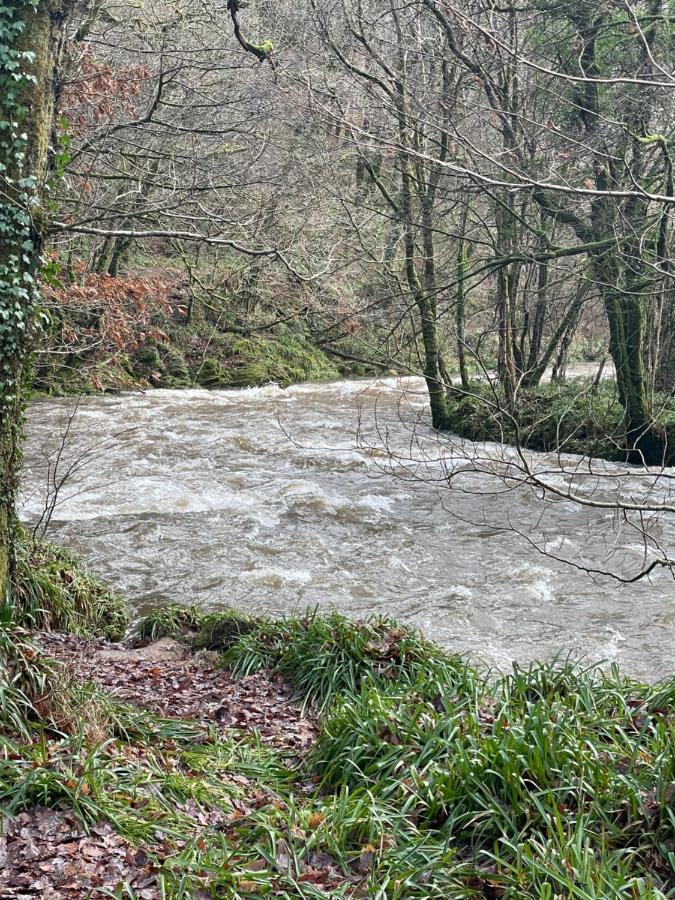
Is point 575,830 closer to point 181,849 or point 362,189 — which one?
point 181,849

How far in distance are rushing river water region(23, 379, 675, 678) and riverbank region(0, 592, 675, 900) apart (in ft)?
5.37

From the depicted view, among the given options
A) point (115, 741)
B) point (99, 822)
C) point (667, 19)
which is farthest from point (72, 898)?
point (667, 19)

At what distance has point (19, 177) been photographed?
5.03 metres

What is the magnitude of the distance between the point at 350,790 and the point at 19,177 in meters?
4.22

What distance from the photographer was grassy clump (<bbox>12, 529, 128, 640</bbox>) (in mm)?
6484

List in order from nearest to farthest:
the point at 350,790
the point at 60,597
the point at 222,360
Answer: the point at 350,790
the point at 60,597
the point at 222,360

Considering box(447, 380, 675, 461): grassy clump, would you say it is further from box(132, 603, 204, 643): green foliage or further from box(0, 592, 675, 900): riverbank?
box(0, 592, 675, 900): riverbank

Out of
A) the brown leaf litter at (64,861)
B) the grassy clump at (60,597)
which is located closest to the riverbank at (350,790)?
the brown leaf litter at (64,861)

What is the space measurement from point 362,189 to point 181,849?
15604 mm

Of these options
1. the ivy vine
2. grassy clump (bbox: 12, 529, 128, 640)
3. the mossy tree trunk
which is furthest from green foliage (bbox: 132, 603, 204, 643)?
the ivy vine

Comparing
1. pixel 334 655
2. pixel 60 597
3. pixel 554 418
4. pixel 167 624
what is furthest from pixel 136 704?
pixel 554 418

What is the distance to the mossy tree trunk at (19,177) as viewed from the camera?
4.93 metres

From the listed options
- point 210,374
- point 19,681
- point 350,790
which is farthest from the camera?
point 210,374

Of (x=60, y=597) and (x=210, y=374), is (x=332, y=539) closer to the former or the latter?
(x=60, y=597)
